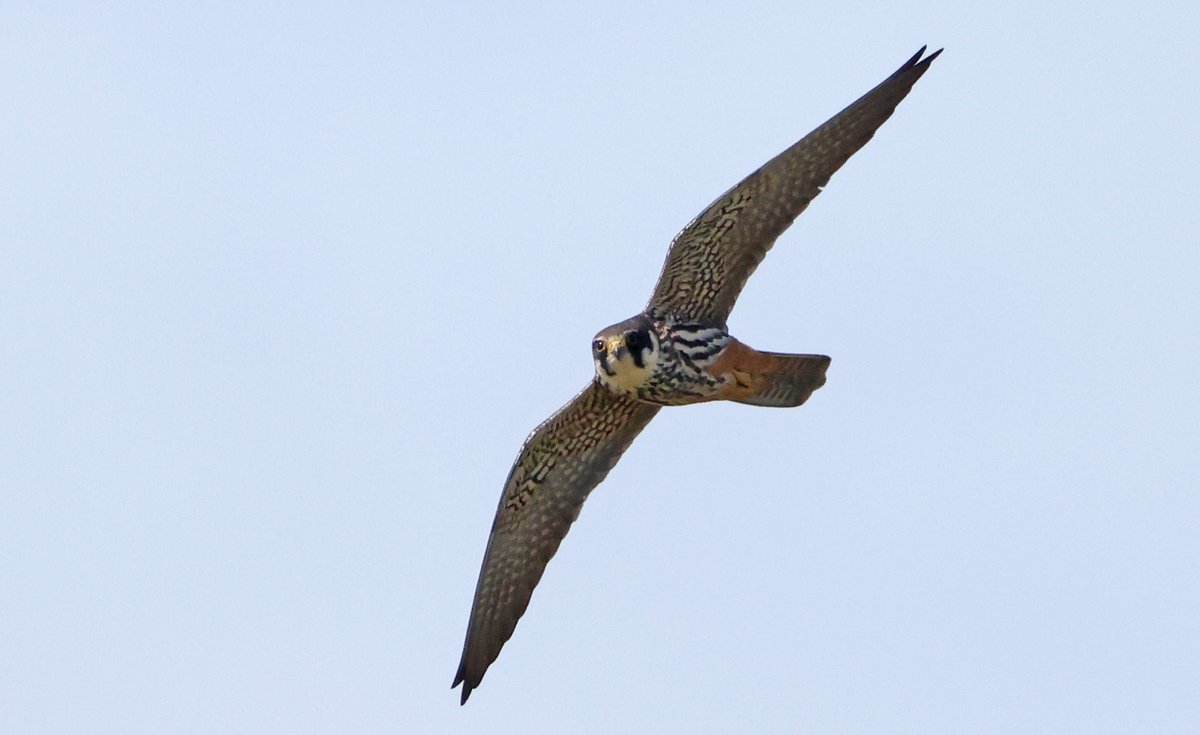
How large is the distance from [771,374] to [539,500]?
2.16 meters

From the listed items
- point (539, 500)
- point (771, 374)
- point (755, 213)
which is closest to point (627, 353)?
point (771, 374)

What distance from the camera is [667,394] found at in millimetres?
17000

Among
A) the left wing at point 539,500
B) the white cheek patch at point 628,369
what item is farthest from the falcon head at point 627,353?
the left wing at point 539,500

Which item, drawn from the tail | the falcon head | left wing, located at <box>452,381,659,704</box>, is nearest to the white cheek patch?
the falcon head

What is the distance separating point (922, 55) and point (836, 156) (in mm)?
985

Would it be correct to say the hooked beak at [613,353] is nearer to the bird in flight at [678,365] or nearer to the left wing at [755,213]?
the bird in flight at [678,365]

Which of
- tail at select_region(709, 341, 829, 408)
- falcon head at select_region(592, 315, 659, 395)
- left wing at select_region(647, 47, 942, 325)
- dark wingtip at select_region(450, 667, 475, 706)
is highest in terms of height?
left wing at select_region(647, 47, 942, 325)

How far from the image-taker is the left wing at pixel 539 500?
17.6 m

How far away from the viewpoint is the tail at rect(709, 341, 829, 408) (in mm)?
16938

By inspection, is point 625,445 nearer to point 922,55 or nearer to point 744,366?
point 744,366

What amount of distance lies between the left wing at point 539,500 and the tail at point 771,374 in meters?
1.03

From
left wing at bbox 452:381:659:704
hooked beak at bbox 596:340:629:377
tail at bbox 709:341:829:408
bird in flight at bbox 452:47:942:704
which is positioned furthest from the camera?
left wing at bbox 452:381:659:704

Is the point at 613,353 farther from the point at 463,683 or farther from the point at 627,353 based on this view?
the point at 463,683

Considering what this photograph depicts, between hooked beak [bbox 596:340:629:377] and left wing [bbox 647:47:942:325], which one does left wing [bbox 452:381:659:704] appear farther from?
left wing [bbox 647:47:942:325]
